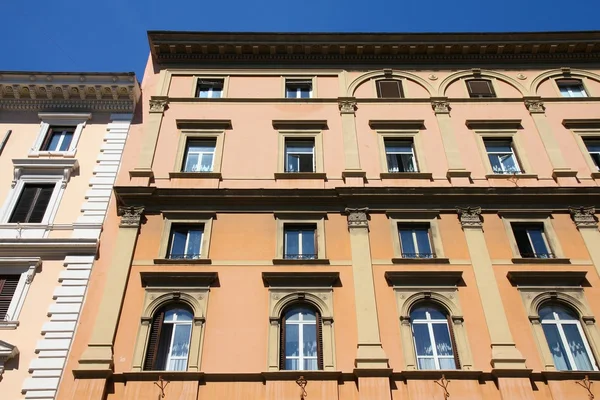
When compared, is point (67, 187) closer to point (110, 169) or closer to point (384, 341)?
point (110, 169)

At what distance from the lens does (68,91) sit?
73.4 feet

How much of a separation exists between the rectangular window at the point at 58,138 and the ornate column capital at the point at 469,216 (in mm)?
14847

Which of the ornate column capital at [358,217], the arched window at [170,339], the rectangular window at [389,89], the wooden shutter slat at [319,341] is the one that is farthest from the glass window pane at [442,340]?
the rectangular window at [389,89]

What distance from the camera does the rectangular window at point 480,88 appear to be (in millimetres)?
23453

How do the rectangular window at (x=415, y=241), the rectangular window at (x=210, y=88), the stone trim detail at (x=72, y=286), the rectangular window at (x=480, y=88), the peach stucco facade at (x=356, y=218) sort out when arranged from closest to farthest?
the stone trim detail at (x=72, y=286), the peach stucco facade at (x=356, y=218), the rectangular window at (x=415, y=241), the rectangular window at (x=480, y=88), the rectangular window at (x=210, y=88)

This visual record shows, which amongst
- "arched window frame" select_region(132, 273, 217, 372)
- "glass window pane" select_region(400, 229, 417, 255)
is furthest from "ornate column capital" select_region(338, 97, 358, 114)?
"arched window frame" select_region(132, 273, 217, 372)

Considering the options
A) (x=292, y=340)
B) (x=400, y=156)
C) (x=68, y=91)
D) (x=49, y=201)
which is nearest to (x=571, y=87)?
(x=400, y=156)

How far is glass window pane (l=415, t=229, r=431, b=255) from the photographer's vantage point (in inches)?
703

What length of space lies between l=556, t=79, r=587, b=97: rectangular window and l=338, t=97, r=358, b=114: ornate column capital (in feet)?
30.4

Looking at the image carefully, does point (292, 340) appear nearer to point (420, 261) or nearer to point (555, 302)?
point (420, 261)

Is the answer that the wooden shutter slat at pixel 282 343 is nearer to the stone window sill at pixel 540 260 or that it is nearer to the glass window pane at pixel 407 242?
the glass window pane at pixel 407 242

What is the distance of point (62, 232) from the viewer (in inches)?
709

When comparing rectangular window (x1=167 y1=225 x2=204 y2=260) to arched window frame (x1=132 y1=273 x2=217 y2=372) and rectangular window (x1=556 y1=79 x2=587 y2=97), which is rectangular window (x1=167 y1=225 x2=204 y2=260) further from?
rectangular window (x1=556 y1=79 x2=587 y2=97)

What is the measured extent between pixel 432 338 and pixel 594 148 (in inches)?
447
